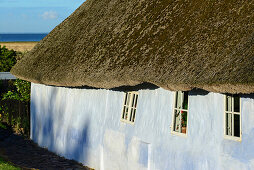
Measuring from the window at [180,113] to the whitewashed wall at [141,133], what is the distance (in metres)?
0.12

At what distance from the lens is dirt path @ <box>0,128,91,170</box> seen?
1402 centimetres

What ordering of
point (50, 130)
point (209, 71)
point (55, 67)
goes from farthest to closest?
point (50, 130) → point (55, 67) → point (209, 71)

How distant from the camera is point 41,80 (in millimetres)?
15562

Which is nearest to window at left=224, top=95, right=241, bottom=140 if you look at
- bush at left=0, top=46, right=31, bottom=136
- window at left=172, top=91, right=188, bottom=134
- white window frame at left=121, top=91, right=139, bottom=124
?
window at left=172, top=91, right=188, bottom=134

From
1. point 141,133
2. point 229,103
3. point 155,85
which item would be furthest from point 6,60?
point 229,103

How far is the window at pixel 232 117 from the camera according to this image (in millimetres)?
8945

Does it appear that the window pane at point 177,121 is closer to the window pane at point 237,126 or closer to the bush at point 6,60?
the window pane at point 237,126

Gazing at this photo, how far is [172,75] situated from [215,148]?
1.63m

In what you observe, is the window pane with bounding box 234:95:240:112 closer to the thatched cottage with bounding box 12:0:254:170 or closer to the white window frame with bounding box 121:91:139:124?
the thatched cottage with bounding box 12:0:254:170

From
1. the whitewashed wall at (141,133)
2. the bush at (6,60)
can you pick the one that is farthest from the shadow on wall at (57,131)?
the bush at (6,60)

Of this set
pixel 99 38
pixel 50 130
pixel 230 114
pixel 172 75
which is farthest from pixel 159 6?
pixel 50 130

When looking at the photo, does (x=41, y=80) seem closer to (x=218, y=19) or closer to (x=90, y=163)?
(x=90, y=163)

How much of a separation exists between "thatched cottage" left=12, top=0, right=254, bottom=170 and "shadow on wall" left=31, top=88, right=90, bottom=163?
35 millimetres

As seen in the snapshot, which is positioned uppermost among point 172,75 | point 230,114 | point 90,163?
point 172,75
